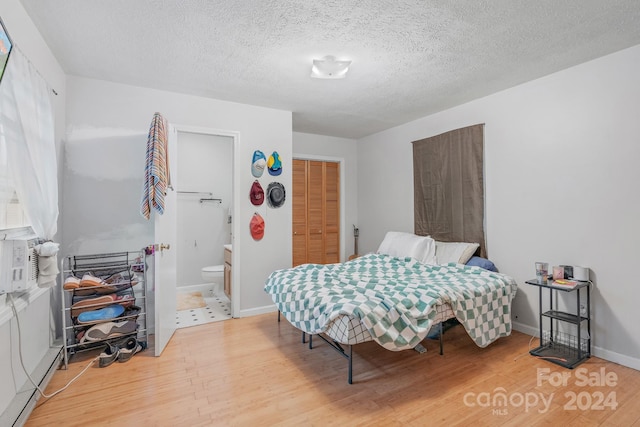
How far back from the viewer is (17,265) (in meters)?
1.72

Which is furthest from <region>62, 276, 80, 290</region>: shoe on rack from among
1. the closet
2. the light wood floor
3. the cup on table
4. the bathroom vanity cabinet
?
the cup on table

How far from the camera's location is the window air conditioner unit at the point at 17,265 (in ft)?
5.39

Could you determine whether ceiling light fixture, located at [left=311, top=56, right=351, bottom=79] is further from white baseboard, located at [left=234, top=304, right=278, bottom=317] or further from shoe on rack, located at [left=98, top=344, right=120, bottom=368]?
shoe on rack, located at [left=98, top=344, right=120, bottom=368]

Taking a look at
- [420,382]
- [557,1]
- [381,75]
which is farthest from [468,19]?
[420,382]

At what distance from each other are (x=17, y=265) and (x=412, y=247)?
3.49 m

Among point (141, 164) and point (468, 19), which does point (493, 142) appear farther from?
point (141, 164)

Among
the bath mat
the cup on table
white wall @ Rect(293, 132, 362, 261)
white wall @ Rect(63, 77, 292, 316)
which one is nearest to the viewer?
the cup on table

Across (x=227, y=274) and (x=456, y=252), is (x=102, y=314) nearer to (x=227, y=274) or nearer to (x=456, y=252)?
(x=227, y=274)

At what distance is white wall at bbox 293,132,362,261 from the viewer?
5330 millimetres

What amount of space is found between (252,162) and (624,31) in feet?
11.4

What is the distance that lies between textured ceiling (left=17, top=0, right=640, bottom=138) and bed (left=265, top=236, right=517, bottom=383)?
6.32ft

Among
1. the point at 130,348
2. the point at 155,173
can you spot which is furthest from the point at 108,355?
the point at 155,173

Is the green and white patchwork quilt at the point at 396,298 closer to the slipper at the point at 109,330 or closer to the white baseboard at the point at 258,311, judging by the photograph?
the white baseboard at the point at 258,311

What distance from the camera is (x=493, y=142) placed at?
3.45 meters
